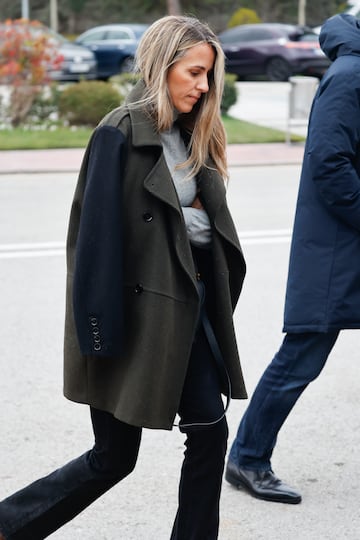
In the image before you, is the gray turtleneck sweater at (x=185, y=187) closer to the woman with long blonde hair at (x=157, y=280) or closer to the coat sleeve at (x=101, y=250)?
the woman with long blonde hair at (x=157, y=280)

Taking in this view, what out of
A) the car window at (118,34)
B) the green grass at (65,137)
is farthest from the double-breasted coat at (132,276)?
the car window at (118,34)

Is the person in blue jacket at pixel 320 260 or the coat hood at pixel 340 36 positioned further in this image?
the coat hood at pixel 340 36

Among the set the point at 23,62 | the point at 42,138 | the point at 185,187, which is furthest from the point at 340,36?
the point at 23,62

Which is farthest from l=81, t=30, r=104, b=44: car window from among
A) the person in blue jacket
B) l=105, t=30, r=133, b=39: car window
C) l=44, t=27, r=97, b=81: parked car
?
the person in blue jacket

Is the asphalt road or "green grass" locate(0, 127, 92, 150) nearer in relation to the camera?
the asphalt road

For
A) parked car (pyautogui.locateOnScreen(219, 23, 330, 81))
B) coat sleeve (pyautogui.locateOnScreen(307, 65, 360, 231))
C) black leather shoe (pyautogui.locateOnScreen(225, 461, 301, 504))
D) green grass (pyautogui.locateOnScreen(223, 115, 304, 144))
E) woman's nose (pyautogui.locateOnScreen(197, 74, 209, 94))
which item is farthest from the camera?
parked car (pyautogui.locateOnScreen(219, 23, 330, 81))

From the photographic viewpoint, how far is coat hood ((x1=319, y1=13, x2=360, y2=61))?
12.1 feet

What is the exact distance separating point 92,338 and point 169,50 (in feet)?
2.71

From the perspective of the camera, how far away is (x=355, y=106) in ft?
11.7

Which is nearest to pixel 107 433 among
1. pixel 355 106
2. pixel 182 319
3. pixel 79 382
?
pixel 79 382

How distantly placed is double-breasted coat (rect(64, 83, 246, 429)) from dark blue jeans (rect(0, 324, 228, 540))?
3.2 inches

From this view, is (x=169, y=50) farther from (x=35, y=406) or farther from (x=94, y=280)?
(x=35, y=406)

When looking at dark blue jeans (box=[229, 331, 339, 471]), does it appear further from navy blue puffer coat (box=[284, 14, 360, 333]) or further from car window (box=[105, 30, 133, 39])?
car window (box=[105, 30, 133, 39])

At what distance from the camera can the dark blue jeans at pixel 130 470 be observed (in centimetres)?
299
